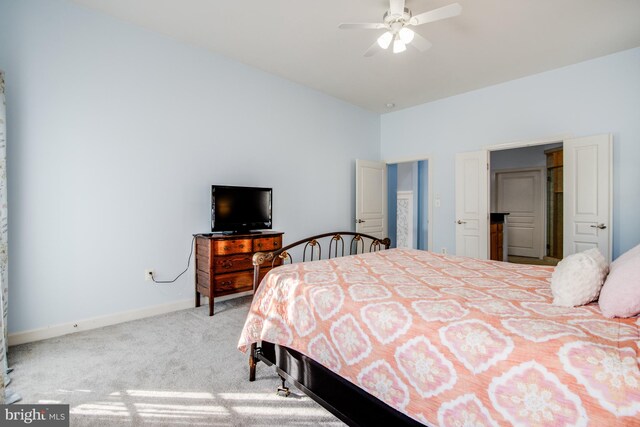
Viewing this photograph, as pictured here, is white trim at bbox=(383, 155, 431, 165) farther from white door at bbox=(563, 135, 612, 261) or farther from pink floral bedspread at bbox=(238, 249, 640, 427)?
pink floral bedspread at bbox=(238, 249, 640, 427)

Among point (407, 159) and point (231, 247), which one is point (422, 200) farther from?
point (231, 247)

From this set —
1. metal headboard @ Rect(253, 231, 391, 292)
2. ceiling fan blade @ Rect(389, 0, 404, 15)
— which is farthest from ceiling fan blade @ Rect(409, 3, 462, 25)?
metal headboard @ Rect(253, 231, 391, 292)

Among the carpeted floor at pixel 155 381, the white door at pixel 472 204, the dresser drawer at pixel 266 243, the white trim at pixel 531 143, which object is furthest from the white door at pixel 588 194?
the carpeted floor at pixel 155 381

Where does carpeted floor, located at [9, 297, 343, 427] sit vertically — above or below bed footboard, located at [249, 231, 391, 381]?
below

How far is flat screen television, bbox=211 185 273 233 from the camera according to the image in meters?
3.41

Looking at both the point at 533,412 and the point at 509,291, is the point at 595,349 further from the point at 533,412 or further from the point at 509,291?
the point at 509,291

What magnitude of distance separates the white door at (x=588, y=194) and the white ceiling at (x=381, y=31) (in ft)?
3.54

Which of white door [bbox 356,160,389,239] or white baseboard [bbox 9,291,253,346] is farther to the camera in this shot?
white door [bbox 356,160,389,239]

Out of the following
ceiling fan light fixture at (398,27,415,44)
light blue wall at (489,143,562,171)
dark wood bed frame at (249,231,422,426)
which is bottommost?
dark wood bed frame at (249,231,422,426)

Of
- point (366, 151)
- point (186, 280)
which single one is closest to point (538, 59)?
point (366, 151)

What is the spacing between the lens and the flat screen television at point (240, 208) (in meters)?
3.41

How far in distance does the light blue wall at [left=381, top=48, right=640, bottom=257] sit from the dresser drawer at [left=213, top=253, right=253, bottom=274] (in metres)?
3.19

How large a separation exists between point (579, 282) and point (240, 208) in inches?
121

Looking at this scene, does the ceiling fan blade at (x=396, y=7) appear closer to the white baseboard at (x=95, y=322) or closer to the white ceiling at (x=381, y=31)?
the white ceiling at (x=381, y=31)
